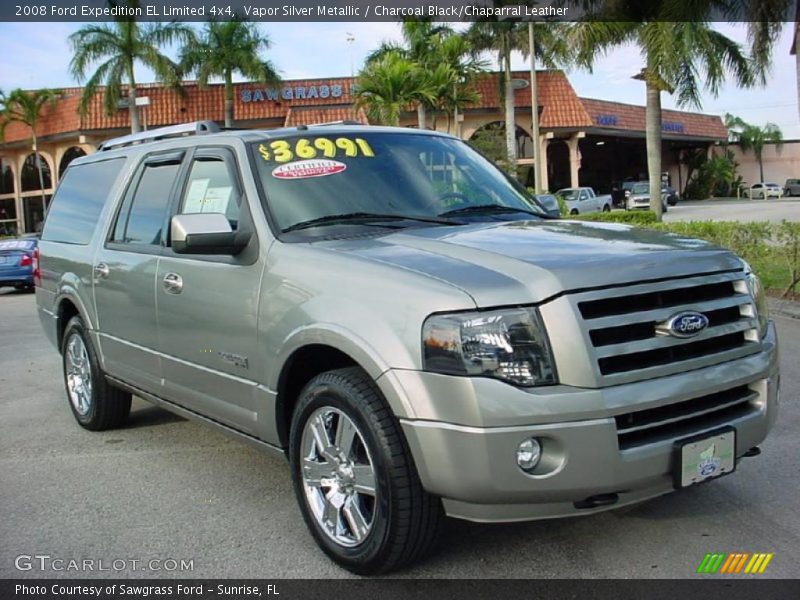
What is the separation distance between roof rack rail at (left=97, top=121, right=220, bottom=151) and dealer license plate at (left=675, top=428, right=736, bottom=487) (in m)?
3.35

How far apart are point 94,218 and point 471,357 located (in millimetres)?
3816

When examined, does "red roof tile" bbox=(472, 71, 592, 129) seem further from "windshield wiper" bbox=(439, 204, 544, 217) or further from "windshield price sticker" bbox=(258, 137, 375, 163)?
"windshield price sticker" bbox=(258, 137, 375, 163)

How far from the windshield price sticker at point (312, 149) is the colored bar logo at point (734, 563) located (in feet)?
8.57

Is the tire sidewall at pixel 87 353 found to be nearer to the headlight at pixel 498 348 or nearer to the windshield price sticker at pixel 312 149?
the windshield price sticker at pixel 312 149

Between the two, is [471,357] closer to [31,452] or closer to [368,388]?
[368,388]

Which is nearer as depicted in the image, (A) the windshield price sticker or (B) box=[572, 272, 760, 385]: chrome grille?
(B) box=[572, 272, 760, 385]: chrome grille

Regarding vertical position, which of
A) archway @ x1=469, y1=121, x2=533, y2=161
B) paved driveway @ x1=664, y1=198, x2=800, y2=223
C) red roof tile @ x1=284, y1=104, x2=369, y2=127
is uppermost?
red roof tile @ x1=284, y1=104, x2=369, y2=127

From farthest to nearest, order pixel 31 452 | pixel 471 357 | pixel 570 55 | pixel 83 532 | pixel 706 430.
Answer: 1. pixel 570 55
2. pixel 31 452
3. pixel 83 532
4. pixel 706 430
5. pixel 471 357

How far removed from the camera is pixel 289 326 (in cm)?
361

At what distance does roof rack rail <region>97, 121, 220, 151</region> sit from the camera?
5195 mm

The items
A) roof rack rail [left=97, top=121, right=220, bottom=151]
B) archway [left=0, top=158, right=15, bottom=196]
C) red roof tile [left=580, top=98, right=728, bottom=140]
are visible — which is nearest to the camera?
roof rack rail [left=97, top=121, right=220, bottom=151]

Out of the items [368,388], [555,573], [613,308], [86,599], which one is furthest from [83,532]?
[613,308]

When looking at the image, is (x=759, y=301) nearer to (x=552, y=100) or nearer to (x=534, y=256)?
(x=534, y=256)

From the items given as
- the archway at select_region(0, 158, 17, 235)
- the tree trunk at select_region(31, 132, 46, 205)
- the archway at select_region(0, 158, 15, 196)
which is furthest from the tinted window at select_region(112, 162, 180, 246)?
the archway at select_region(0, 158, 15, 196)
